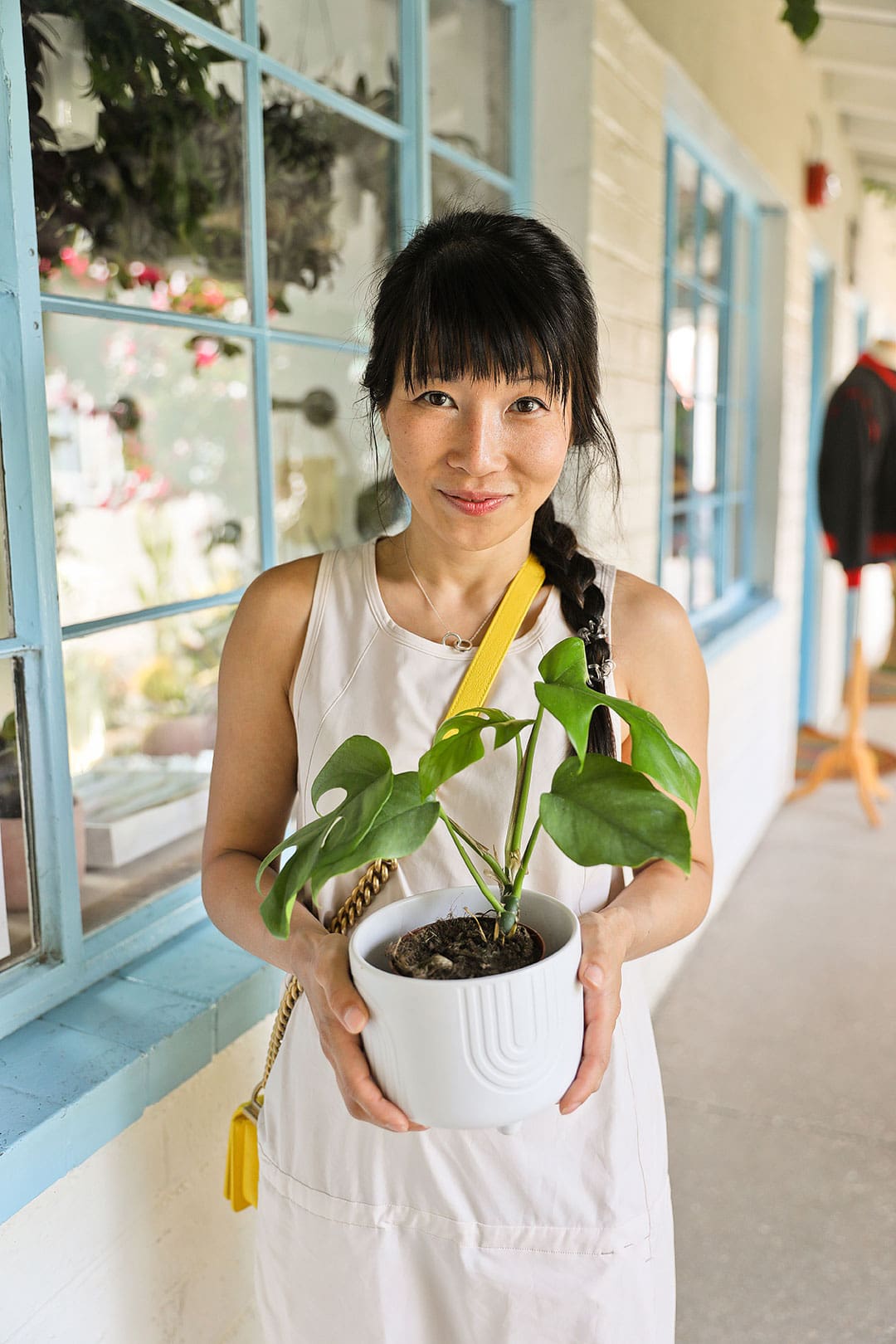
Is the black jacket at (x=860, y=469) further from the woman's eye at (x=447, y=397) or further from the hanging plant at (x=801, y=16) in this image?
the woman's eye at (x=447, y=397)

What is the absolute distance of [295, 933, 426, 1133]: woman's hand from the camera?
824 millimetres

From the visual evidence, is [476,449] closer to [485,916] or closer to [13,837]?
[485,916]

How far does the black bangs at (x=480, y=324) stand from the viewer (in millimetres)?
980

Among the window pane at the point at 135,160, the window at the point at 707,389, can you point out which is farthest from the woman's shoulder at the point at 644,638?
the window at the point at 707,389

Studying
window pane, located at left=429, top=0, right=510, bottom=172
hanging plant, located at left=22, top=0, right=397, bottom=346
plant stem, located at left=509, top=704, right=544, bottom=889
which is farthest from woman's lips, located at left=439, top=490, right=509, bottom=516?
window pane, located at left=429, top=0, right=510, bottom=172

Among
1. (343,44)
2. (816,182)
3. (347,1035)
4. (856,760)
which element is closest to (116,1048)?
(347,1035)

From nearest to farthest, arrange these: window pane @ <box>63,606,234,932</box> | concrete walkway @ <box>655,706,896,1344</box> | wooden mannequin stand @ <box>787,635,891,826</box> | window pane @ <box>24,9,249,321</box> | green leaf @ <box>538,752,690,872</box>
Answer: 1. green leaf @ <box>538,752,690,872</box>
2. window pane @ <box>24,9,249,321</box>
3. window pane @ <box>63,606,234,932</box>
4. concrete walkway @ <box>655,706,896,1344</box>
5. wooden mannequin stand @ <box>787,635,891,826</box>

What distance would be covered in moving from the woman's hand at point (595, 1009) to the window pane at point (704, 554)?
120 inches

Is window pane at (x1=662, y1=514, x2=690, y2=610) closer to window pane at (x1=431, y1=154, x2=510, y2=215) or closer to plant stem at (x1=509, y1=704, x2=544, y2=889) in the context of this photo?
window pane at (x1=431, y1=154, x2=510, y2=215)

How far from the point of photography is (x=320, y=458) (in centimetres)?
225

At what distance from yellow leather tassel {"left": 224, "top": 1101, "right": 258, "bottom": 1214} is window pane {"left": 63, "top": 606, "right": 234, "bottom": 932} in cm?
41

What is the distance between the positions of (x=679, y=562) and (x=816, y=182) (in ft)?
7.17

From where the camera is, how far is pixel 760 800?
4.36m

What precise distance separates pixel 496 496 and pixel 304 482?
4.27ft
